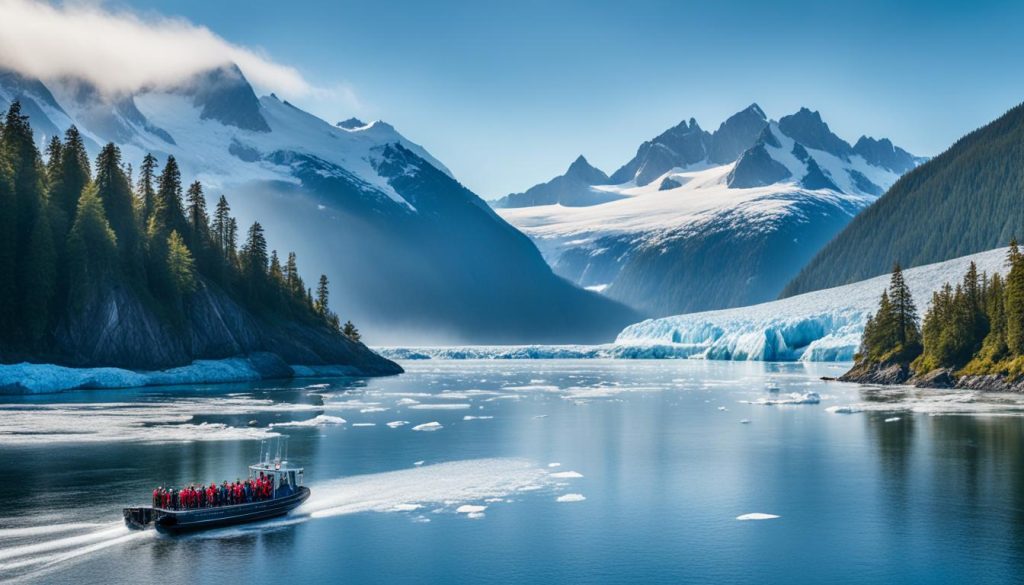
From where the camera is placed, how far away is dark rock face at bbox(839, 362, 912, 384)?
124750 millimetres

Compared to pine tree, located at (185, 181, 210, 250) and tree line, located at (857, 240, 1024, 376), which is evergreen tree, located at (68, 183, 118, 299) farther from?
tree line, located at (857, 240, 1024, 376)

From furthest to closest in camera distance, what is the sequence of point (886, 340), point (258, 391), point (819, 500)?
point (886, 340) < point (258, 391) < point (819, 500)

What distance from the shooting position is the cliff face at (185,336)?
4419 inches

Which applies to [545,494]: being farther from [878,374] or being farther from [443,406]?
[878,374]

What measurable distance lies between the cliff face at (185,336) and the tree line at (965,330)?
92044 mm

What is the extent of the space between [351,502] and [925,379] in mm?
96125

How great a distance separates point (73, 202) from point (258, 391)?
135ft

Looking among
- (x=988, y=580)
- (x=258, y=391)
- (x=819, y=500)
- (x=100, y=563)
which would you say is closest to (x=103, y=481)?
(x=100, y=563)

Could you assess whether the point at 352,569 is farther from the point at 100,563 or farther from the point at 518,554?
the point at 100,563

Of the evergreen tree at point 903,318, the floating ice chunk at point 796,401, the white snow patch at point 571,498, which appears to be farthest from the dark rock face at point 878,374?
the white snow patch at point 571,498

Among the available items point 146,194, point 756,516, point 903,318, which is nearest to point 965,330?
point 903,318

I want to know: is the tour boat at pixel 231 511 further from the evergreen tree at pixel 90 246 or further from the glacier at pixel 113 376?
the evergreen tree at pixel 90 246

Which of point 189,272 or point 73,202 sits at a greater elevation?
point 73,202

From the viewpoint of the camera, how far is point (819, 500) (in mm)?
42594
